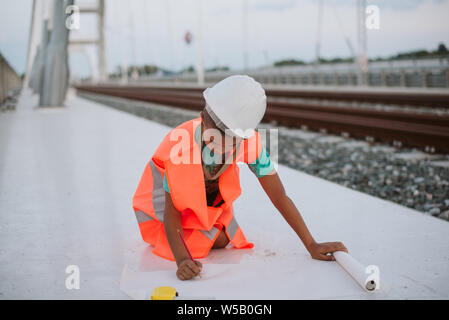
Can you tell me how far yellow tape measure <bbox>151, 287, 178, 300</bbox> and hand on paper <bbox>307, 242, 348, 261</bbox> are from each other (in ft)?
2.65

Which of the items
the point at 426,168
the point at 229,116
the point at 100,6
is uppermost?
the point at 100,6

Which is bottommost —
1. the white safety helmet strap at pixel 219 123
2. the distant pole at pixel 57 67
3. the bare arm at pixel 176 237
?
the bare arm at pixel 176 237

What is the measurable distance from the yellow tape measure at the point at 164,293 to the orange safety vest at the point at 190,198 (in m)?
0.42

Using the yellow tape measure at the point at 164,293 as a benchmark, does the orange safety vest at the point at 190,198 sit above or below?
above

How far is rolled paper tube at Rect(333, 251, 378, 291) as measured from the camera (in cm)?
222

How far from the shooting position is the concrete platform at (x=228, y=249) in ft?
7.60

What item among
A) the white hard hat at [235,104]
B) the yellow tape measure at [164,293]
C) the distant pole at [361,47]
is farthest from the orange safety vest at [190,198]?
the distant pole at [361,47]

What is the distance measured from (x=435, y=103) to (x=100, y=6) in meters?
75.3

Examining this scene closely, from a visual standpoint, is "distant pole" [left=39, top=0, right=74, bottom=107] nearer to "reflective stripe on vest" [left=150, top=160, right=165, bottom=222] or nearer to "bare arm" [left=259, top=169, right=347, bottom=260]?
"reflective stripe on vest" [left=150, top=160, right=165, bottom=222]

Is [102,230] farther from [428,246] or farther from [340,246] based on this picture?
[428,246]

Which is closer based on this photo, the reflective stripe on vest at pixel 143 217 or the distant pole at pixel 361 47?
the reflective stripe on vest at pixel 143 217

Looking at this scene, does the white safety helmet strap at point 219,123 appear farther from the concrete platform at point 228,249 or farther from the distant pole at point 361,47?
the distant pole at point 361,47
